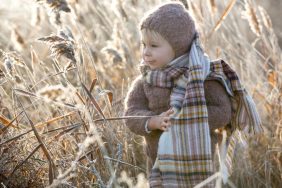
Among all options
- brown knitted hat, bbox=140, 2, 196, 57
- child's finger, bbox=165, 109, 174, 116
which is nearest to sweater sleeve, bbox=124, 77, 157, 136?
child's finger, bbox=165, 109, 174, 116

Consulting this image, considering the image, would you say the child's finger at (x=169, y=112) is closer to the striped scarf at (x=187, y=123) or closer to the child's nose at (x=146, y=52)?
the striped scarf at (x=187, y=123)

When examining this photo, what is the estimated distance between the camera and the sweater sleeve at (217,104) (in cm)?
245

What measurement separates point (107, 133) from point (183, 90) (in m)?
0.60

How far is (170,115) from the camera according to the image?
240 centimetres

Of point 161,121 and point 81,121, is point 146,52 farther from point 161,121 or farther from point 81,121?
point 81,121

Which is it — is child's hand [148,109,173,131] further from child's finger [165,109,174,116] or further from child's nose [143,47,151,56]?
child's nose [143,47,151,56]

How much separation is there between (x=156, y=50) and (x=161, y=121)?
31 centimetres

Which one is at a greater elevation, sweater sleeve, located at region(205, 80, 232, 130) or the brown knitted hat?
the brown knitted hat

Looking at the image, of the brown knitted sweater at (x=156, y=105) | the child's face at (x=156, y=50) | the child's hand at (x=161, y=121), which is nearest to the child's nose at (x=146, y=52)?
the child's face at (x=156, y=50)

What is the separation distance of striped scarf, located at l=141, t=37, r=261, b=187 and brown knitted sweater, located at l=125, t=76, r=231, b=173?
39 mm

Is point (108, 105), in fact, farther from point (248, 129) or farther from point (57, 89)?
point (57, 89)

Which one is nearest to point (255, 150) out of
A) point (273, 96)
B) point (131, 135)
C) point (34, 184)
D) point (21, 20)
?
point (273, 96)

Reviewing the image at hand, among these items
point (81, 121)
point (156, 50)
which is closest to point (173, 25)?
point (156, 50)

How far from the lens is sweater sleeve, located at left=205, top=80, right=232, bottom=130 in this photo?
2447mm
